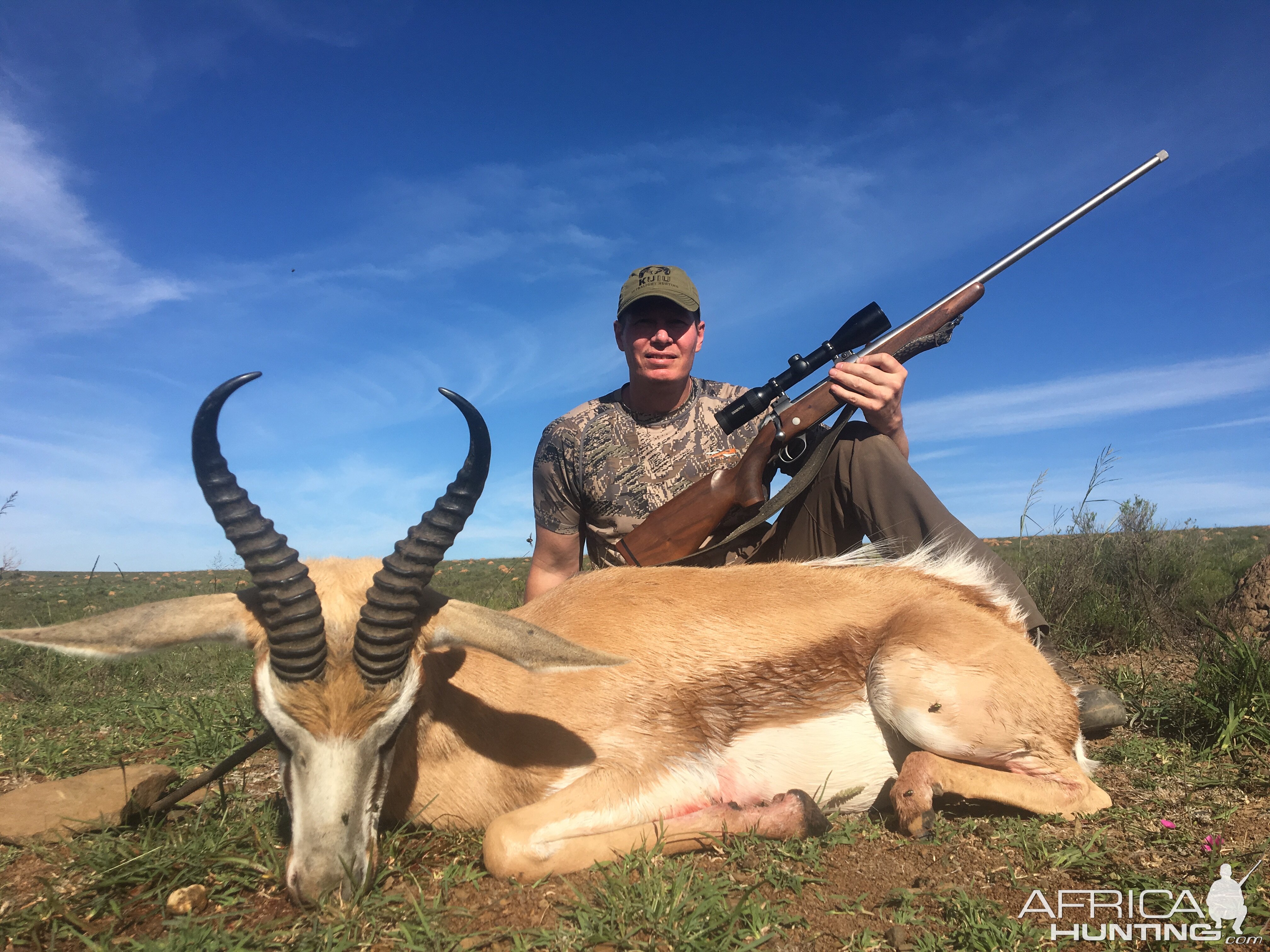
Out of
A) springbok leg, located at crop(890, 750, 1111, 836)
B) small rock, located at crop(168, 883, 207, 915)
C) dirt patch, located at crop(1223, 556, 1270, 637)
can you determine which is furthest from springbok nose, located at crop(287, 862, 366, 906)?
dirt patch, located at crop(1223, 556, 1270, 637)

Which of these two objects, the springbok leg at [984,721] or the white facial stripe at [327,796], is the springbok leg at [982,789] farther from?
the white facial stripe at [327,796]

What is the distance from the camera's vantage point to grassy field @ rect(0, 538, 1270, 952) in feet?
8.03

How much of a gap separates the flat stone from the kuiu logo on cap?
4.92m

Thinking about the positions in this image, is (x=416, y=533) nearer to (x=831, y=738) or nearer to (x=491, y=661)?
(x=491, y=661)

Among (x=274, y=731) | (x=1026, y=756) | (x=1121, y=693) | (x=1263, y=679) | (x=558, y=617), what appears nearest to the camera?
(x=274, y=731)

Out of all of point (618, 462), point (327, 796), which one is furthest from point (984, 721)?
point (618, 462)

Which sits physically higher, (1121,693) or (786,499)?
(786,499)

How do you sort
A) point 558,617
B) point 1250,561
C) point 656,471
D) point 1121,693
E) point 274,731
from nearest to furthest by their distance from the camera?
point 274,731
point 558,617
point 1121,693
point 656,471
point 1250,561

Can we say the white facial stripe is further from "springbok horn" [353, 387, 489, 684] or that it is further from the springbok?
"springbok horn" [353, 387, 489, 684]

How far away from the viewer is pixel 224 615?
9.77ft

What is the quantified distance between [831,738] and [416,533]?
7.42ft

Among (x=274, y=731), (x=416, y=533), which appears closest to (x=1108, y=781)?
(x=416, y=533)

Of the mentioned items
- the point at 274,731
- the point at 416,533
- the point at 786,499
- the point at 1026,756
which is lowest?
the point at 1026,756

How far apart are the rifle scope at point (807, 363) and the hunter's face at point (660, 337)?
730mm
